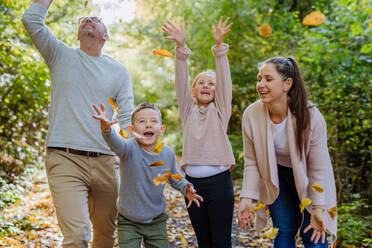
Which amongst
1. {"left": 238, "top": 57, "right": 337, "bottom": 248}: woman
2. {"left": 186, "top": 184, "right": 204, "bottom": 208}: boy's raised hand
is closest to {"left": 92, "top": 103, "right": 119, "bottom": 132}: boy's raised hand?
{"left": 186, "top": 184, "right": 204, "bottom": 208}: boy's raised hand

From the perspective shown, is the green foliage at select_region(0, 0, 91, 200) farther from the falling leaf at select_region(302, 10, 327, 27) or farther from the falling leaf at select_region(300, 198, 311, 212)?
the falling leaf at select_region(302, 10, 327, 27)

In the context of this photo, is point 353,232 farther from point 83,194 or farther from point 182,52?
point 83,194

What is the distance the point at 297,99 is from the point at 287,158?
0.49 metres

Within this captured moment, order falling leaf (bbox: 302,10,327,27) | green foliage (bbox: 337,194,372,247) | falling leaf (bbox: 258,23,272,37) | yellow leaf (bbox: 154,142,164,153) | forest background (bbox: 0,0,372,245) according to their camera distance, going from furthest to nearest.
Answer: falling leaf (bbox: 258,23,272,37), falling leaf (bbox: 302,10,327,27), forest background (bbox: 0,0,372,245), green foliage (bbox: 337,194,372,247), yellow leaf (bbox: 154,142,164,153)

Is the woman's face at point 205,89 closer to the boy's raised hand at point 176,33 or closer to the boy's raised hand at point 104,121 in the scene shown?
the boy's raised hand at point 176,33

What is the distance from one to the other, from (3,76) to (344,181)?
5.99 metres

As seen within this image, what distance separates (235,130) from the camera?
9.42m

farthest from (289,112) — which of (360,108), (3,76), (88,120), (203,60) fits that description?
(203,60)

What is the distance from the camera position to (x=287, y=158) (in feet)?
9.53

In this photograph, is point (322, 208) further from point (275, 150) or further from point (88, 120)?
point (88, 120)

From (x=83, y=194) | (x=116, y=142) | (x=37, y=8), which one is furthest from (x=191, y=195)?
(x=37, y=8)

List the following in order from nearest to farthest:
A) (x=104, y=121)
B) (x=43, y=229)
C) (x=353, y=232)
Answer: (x=104, y=121) → (x=353, y=232) → (x=43, y=229)

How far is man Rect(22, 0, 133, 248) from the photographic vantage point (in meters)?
2.66

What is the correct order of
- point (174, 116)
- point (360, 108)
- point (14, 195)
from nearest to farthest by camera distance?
1. point (360, 108)
2. point (14, 195)
3. point (174, 116)
